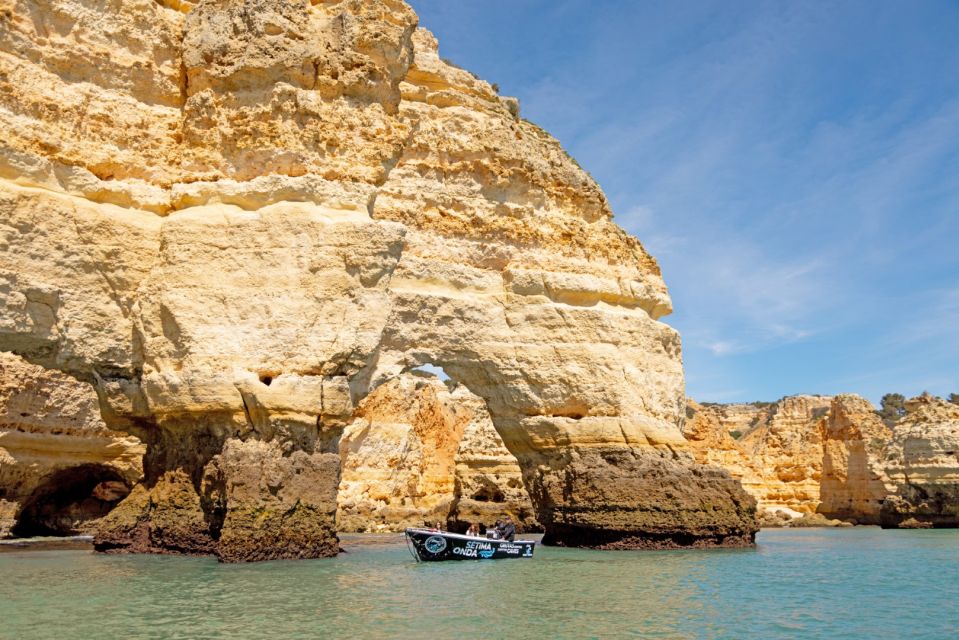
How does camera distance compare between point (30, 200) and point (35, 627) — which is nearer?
point (35, 627)

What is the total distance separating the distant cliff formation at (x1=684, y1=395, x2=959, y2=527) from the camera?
110ft

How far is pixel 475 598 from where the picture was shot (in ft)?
36.5

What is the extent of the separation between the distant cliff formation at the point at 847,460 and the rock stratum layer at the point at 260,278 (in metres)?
18.9

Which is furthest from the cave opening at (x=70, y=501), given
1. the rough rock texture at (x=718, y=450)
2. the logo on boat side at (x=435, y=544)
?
the rough rock texture at (x=718, y=450)

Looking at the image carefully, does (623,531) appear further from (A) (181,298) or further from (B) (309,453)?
(A) (181,298)

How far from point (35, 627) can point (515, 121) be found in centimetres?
1618

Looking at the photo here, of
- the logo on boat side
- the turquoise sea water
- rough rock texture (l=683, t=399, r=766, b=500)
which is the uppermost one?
rough rock texture (l=683, t=399, r=766, b=500)

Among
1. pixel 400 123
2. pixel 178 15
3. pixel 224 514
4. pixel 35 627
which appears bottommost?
pixel 35 627

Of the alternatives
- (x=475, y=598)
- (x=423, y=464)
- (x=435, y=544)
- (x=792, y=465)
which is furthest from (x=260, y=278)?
(x=792, y=465)

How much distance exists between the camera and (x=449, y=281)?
60.9 ft

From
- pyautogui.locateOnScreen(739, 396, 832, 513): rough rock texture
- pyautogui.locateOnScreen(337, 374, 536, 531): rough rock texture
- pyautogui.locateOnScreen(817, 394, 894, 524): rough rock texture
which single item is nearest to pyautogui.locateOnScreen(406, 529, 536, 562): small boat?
pyautogui.locateOnScreen(337, 374, 536, 531): rough rock texture

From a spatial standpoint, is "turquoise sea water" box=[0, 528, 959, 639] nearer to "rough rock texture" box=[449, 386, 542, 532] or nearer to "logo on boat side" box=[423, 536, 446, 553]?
"logo on boat side" box=[423, 536, 446, 553]

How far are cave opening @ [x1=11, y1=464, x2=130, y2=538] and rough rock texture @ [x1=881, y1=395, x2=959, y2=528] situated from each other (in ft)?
97.1

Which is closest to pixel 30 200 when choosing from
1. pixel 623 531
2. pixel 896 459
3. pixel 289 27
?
pixel 289 27
